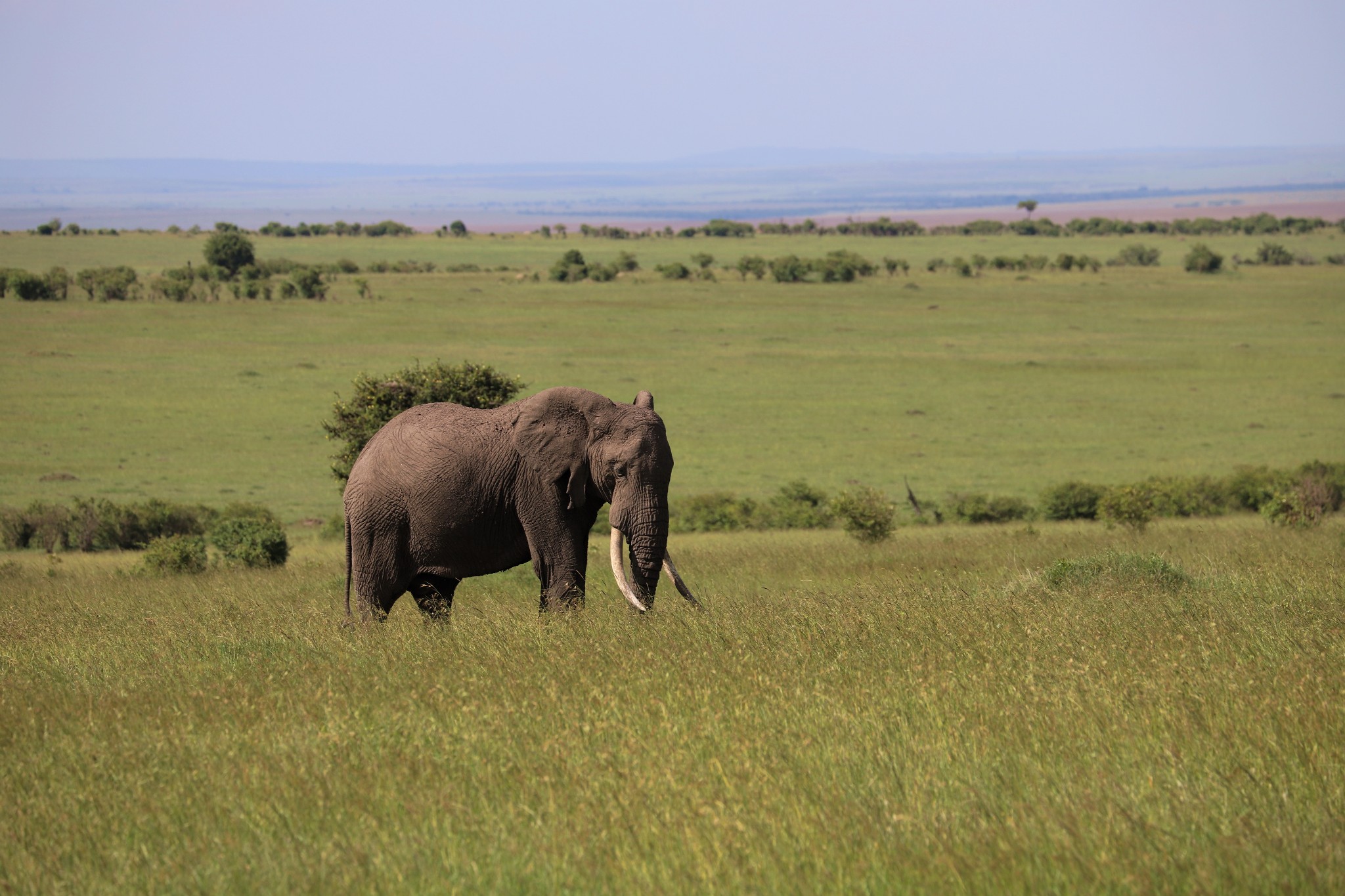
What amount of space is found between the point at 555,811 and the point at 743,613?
3.71m

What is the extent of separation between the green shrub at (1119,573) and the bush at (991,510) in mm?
20088

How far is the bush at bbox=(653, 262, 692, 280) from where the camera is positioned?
3770 inches

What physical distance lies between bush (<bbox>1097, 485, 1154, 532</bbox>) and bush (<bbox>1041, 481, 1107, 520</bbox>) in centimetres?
331

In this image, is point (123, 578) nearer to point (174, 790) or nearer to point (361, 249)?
point (174, 790)

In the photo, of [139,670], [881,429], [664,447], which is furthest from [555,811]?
[881,429]

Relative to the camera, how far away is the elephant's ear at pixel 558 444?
9.49m

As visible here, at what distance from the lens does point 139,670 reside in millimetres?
7281

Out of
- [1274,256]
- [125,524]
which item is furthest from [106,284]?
[1274,256]

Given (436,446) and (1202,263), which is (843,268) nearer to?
(1202,263)

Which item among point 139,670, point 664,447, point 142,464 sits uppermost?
point 664,447

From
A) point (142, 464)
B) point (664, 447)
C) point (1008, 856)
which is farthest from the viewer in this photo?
point (142, 464)

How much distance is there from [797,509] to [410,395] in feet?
46.0

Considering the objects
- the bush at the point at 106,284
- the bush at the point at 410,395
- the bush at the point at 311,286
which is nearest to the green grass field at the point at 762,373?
the bush at the point at 311,286

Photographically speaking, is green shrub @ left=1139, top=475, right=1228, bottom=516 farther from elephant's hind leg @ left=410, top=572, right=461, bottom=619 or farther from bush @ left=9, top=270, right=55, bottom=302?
bush @ left=9, top=270, right=55, bottom=302
